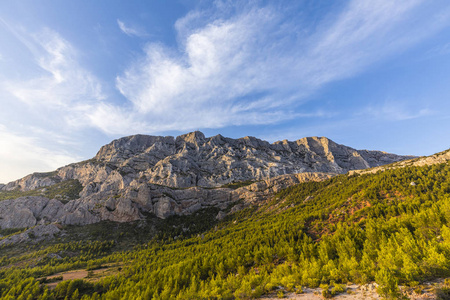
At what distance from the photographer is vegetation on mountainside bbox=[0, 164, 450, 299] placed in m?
26.8

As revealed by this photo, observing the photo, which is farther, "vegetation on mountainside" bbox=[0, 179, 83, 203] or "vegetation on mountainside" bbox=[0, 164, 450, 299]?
"vegetation on mountainside" bbox=[0, 179, 83, 203]

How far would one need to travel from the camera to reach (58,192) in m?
162

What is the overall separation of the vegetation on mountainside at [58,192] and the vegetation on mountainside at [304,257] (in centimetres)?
7894

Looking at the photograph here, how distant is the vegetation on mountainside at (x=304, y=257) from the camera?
88.0 feet

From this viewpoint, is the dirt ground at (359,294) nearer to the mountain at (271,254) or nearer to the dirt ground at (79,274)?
the mountain at (271,254)

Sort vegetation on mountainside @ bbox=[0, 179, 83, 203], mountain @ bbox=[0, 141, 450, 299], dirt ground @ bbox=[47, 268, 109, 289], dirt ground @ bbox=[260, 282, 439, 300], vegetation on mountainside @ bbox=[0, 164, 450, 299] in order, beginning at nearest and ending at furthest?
dirt ground @ bbox=[260, 282, 439, 300]
mountain @ bbox=[0, 141, 450, 299]
vegetation on mountainside @ bbox=[0, 164, 450, 299]
dirt ground @ bbox=[47, 268, 109, 289]
vegetation on mountainside @ bbox=[0, 179, 83, 203]

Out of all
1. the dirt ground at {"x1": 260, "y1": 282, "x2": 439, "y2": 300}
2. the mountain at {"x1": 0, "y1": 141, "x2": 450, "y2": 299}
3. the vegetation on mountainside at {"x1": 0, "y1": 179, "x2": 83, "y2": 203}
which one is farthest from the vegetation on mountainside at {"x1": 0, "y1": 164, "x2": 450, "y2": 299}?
the vegetation on mountainside at {"x1": 0, "y1": 179, "x2": 83, "y2": 203}

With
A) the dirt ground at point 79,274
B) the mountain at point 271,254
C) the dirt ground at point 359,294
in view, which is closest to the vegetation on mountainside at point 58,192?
the mountain at point 271,254

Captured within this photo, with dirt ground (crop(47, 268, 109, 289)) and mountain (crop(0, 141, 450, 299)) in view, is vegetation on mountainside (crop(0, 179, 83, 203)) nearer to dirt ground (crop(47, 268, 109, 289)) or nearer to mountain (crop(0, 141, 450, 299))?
mountain (crop(0, 141, 450, 299))

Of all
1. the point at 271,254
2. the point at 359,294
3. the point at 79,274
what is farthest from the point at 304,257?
the point at 79,274

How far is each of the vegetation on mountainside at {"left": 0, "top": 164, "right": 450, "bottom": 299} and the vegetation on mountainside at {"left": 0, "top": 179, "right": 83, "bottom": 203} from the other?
3108 inches

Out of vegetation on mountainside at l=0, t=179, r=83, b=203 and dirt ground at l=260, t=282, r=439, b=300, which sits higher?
vegetation on mountainside at l=0, t=179, r=83, b=203

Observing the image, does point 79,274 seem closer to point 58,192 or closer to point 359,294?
point 359,294

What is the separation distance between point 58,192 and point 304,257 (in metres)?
214
